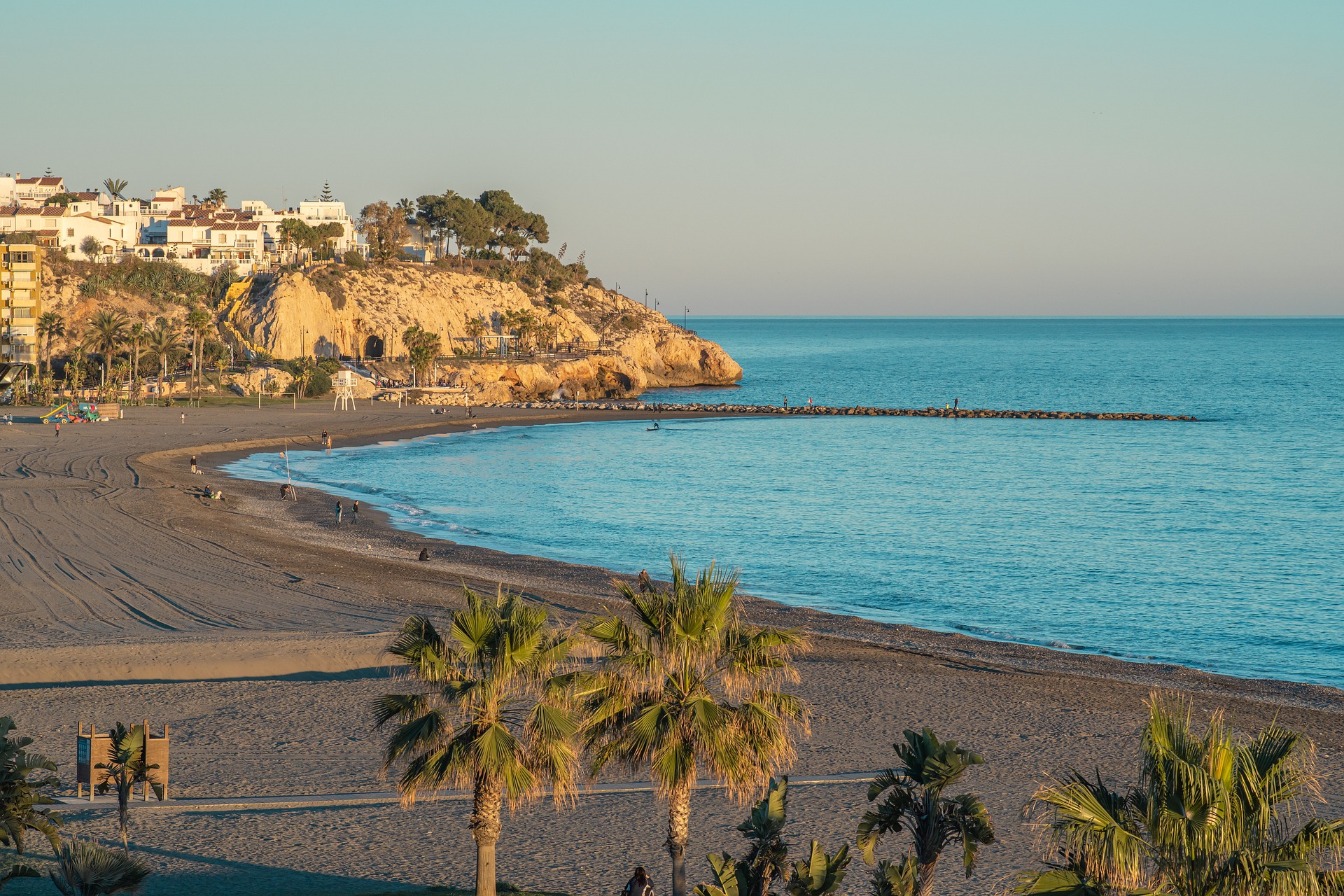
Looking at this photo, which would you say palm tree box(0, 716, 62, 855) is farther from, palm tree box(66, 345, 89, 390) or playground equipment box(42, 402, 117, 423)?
palm tree box(66, 345, 89, 390)

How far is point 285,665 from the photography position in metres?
24.9

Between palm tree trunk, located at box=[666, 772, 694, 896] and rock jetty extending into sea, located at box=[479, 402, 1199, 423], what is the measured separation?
301ft

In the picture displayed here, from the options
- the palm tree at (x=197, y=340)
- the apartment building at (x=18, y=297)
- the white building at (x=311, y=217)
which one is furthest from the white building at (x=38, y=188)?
the apartment building at (x=18, y=297)

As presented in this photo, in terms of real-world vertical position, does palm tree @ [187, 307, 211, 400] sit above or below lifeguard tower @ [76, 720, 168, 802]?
above

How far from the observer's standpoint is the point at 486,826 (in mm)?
12375

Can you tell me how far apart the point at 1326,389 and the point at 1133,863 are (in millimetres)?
150941

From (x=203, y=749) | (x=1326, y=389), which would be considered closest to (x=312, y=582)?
(x=203, y=749)

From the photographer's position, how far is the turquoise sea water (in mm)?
34281

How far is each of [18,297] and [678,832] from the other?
2595cm

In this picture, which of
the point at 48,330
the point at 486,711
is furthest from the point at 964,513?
the point at 48,330

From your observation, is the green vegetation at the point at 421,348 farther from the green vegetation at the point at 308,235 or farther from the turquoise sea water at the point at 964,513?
the green vegetation at the point at 308,235

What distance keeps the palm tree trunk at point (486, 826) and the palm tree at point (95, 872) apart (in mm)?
3365

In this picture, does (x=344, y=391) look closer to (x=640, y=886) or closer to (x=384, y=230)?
(x=384, y=230)

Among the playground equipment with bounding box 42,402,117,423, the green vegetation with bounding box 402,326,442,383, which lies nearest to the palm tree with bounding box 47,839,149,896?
the playground equipment with bounding box 42,402,117,423
